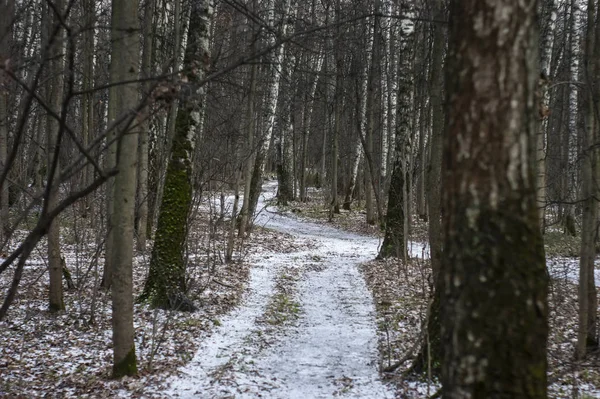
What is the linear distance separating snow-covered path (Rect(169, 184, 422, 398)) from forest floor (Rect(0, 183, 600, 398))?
0.7 inches

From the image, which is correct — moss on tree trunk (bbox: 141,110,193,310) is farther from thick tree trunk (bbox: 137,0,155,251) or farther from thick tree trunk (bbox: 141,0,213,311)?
thick tree trunk (bbox: 137,0,155,251)

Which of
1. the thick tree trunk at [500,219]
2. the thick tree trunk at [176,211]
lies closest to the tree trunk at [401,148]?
the thick tree trunk at [176,211]

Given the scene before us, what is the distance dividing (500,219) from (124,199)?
157 inches

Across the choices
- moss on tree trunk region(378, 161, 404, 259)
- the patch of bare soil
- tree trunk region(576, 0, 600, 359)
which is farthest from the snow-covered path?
tree trunk region(576, 0, 600, 359)

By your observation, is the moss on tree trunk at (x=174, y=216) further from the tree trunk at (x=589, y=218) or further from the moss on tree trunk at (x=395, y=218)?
the moss on tree trunk at (x=395, y=218)

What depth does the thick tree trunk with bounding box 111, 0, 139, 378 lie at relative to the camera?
508cm

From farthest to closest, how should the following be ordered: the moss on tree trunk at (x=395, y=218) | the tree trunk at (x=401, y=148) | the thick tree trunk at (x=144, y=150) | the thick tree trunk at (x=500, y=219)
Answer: the moss on tree trunk at (x=395, y=218)
the tree trunk at (x=401, y=148)
the thick tree trunk at (x=144, y=150)
the thick tree trunk at (x=500, y=219)

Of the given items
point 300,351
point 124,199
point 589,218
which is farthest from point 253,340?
point 589,218

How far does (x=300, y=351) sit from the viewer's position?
6.91 m

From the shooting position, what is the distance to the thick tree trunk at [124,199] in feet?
16.7

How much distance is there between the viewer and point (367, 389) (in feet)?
18.5

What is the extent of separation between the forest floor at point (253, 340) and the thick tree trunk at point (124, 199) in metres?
0.42

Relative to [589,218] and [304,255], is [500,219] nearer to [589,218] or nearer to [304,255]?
[589,218]

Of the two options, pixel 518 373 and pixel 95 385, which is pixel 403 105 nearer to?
pixel 95 385
